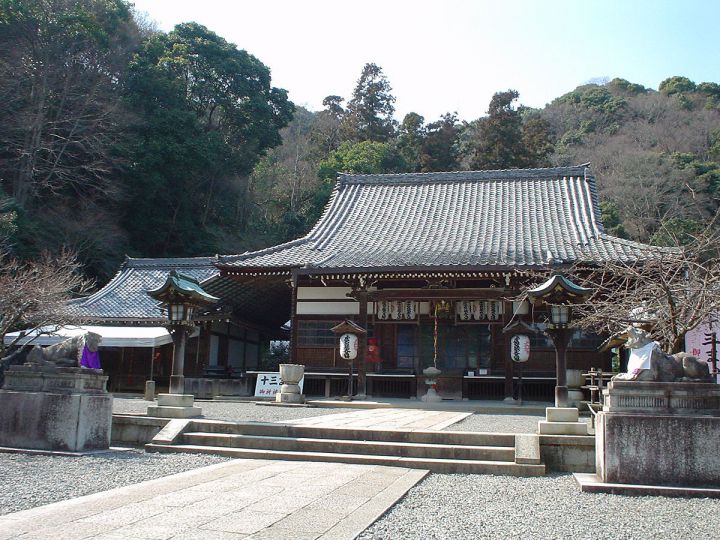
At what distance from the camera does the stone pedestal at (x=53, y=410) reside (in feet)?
26.2

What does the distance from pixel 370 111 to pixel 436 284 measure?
32208 mm

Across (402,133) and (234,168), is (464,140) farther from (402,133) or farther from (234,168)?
(234,168)

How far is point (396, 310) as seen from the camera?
54.7 feet

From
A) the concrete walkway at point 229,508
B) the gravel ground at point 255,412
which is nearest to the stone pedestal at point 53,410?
the concrete walkway at point 229,508

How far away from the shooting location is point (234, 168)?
34.5 metres

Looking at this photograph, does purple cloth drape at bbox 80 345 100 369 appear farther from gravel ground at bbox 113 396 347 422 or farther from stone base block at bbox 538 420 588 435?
stone base block at bbox 538 420 588 435

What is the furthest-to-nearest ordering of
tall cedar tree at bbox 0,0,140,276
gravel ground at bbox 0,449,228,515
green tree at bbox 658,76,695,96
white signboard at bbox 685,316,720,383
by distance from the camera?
green tree at bbox 658,76,695,96
tall cedar tree at bbox 0,0,140,276
white signboard at bbox 685,316,720,383
gravel ground at bbox 0,449,228,515

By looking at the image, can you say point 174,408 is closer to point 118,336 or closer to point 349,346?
point 349,346

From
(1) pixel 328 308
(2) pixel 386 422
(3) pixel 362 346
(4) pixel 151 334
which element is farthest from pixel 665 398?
(4) pixel 151 334

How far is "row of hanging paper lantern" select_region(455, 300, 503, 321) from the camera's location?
16094 millimetres

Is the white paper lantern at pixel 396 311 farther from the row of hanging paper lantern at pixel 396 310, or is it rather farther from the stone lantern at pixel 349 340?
the stone lantern at pixel 349 340

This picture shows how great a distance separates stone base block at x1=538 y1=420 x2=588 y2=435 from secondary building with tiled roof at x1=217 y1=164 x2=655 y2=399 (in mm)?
6666

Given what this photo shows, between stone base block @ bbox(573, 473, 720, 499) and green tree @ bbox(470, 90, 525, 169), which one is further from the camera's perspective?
green tree @ bbox(470, 90, 525, 169)

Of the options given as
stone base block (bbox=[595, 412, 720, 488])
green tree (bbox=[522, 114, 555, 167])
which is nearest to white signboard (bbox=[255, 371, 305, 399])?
stone base block (bbox=[595, 412, 720, 488])
